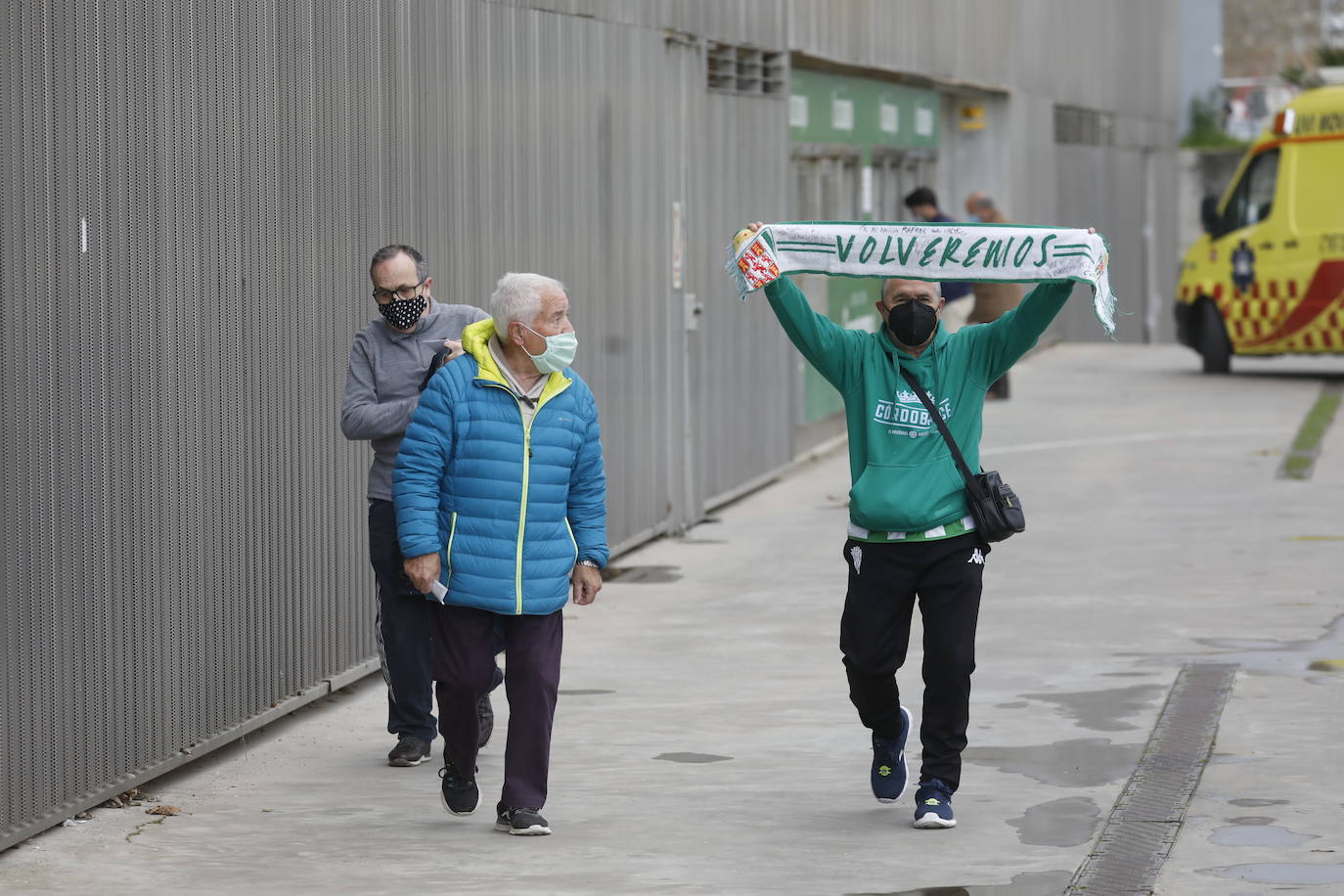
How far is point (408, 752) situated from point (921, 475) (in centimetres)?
215

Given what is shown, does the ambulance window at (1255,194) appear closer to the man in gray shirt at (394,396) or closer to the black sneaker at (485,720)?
the black sneaker at (485,720)

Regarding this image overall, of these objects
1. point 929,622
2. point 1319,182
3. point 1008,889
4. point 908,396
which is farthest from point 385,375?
point 1319,182

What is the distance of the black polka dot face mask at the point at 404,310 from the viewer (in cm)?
784

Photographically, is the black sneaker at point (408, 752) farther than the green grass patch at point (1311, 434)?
No

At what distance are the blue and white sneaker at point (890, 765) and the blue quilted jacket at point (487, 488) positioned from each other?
3.84 feet

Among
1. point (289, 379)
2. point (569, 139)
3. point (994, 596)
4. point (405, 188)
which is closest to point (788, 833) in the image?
point (289, 379)

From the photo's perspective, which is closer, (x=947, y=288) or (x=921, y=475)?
(x=921, y=475)

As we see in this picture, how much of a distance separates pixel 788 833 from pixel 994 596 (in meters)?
4.78

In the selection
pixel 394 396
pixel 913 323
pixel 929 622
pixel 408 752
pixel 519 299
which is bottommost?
pixel 408 752

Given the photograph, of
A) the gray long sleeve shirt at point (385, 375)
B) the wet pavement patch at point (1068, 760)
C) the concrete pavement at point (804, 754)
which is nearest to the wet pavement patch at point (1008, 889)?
the concrete pavement at point (804, 754)

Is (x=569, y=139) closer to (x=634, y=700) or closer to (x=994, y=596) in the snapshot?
(x=994, y=596)

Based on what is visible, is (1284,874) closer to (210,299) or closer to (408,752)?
(408,752)

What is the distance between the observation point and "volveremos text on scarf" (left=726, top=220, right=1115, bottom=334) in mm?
7027

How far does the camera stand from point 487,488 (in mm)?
6773
